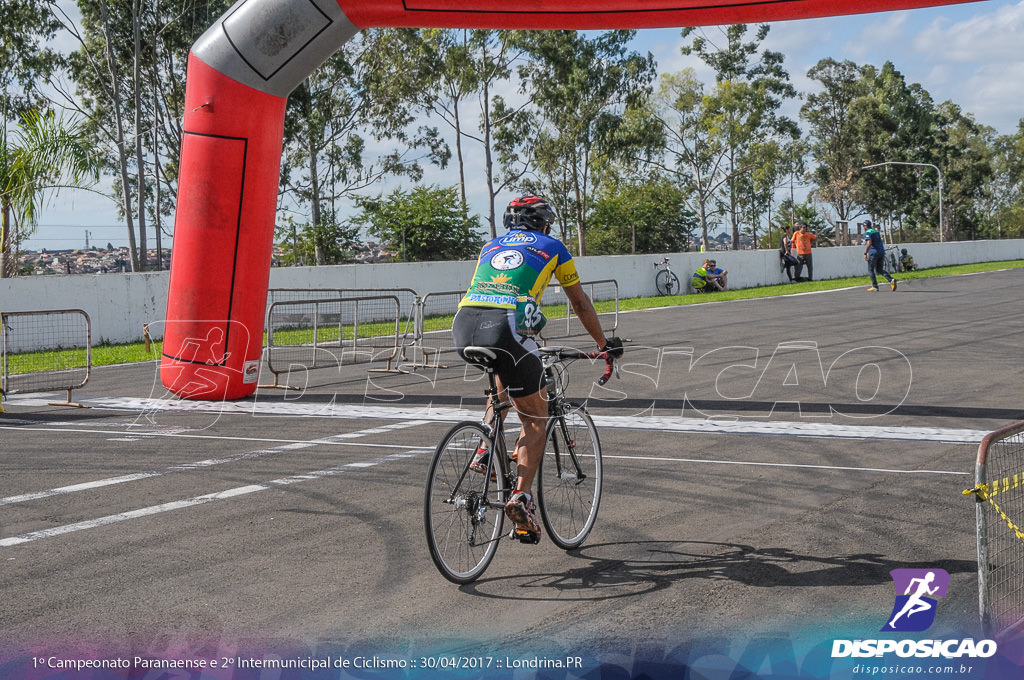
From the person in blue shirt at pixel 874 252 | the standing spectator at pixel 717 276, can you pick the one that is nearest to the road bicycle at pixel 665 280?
the standing spectator at pixel 717 276

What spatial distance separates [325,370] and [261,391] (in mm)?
2174

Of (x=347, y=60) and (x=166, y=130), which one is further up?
(x=347, y=60)

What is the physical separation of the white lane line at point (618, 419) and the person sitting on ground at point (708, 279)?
21.8 metres

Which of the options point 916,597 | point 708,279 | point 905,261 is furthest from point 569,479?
point 905,261

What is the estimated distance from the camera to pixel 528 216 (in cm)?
554

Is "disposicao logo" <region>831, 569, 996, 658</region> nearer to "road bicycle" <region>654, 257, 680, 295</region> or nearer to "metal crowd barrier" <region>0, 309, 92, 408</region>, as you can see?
"metal crowd barrier" <region>0, 309, 92, 408</region>

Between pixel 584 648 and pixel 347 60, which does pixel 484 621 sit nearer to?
pixel 584 648

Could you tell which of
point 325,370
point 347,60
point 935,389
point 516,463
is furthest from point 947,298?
point 347,60

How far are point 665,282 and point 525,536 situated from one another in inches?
1044

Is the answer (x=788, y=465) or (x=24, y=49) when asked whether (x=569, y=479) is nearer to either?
(x=788, y=465)

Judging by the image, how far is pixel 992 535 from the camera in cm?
435

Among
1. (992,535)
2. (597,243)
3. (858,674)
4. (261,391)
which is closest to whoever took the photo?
(858,674)

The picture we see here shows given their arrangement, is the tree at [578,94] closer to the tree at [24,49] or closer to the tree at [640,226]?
the tree at [640,226]

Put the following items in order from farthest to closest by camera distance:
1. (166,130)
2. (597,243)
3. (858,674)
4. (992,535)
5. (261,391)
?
1. (597,243)
2. (166,130)
3. (261,391)
4. (992,535)
5. (858,674)
